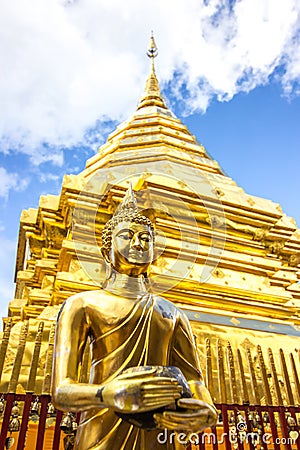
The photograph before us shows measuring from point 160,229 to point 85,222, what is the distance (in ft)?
2.98

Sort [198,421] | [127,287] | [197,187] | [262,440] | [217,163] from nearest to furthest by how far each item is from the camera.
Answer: [198,421] < [127,287] < [262,440] < [197,187] < [217,163]

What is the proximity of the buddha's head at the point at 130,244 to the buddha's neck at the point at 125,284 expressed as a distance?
0.03 metres

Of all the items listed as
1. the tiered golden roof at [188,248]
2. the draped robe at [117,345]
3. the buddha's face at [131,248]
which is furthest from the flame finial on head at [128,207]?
the tiered golden roof at [188,248]

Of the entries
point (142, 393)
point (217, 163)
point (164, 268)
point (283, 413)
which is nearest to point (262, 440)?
point (283, 413)

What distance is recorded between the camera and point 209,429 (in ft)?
8.05

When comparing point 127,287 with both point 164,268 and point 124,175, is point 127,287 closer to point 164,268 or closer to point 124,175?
point 164,268

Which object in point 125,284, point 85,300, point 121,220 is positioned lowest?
point 85,300

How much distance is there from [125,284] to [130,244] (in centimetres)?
20

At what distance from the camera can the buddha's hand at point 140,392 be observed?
52.1 inches

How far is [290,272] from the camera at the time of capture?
5.71m

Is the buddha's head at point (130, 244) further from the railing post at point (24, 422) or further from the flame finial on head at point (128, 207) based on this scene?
the railing post at point (24, 422)

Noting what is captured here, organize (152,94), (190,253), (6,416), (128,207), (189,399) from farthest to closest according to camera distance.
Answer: (152,94) < (190,253) < (128,207) < (6,416) < (189,399)

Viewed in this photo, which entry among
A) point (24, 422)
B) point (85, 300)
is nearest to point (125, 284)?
point (85, 300)

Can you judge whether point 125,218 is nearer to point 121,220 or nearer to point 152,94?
point 121,220
